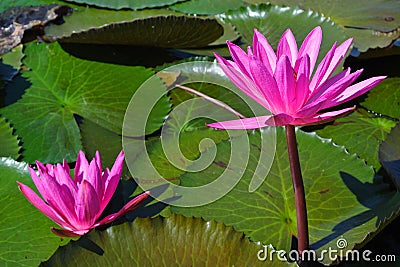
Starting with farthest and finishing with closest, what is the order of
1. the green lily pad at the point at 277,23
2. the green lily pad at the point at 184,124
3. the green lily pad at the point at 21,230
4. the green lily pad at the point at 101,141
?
1. the green lily pad at the point at 277,23
2. the green lily pad at the point at 101,141
3. the green lily pad at the point at 184,124
4. the green lily pad at the point at 21,230

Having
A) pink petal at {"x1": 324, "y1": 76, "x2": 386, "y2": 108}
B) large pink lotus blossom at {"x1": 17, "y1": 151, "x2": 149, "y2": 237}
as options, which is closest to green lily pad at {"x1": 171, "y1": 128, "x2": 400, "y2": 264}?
large pink lotus blossom at {"x1": 17, "y1": 151, "x2": 149, "y2": 237}

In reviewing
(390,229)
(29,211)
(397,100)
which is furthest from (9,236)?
(397,100)

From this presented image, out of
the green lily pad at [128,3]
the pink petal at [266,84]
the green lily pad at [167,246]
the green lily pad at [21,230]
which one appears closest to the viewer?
the pink petal at [266,84]

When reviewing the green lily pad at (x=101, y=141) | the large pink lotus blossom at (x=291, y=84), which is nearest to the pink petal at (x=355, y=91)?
the large pink lotus blossom at (x=291, y=84)

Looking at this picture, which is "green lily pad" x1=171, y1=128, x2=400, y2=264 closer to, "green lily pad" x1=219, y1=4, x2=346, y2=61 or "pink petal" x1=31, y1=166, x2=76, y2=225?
"pink petal" x1=31, y1=166, x2=76, y2=225

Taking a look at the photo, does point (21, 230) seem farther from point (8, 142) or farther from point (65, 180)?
point (8, 142)

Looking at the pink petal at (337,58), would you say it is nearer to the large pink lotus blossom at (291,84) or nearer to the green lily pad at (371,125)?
the large pink lotus blossom at (291,84)

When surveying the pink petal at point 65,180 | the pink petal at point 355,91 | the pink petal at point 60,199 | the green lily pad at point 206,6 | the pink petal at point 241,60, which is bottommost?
the pink petal at point 60,199
